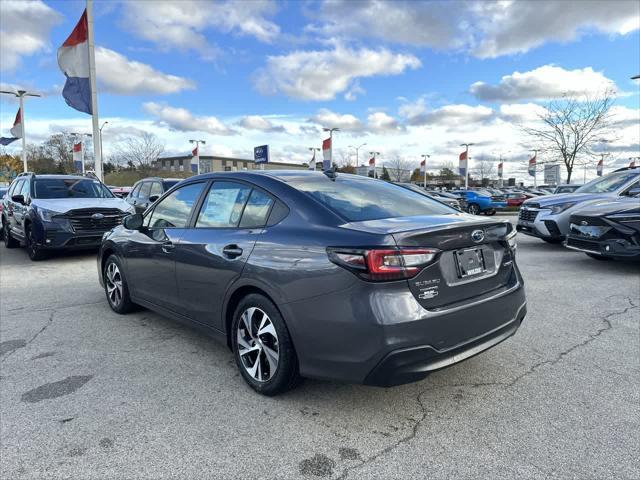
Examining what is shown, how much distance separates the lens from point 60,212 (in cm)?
865

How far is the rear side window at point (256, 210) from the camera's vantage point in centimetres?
330

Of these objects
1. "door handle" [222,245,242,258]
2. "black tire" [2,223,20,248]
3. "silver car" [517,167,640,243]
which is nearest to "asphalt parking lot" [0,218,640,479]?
"door handle" [222,245,242,258]

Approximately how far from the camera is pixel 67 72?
52.6 ft

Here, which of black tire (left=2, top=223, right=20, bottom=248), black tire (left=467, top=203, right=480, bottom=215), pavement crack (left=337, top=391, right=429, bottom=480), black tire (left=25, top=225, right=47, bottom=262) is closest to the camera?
pavement crack (left=337, top=391, right=429, bottom=480)

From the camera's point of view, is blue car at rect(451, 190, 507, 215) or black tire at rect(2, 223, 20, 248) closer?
black tire at rect(2, 223, 20, 248)

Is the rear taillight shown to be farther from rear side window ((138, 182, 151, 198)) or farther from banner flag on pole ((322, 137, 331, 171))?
banner flag on pole ((322, 137, 331, 171))

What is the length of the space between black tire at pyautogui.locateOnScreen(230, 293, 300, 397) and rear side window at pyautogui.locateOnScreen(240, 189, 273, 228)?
53 cm

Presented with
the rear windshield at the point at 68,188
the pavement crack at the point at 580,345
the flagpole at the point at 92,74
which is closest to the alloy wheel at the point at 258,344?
the pavement crack at the point at 580,345

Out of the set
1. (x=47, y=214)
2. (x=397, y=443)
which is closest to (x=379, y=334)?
(x=397, y=443)

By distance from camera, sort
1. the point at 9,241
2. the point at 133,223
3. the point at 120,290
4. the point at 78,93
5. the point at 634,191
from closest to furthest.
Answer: the point at 133,223 → the point at 120,290 → the point at 634,191 → the point at 9,241 → the point at 78,93

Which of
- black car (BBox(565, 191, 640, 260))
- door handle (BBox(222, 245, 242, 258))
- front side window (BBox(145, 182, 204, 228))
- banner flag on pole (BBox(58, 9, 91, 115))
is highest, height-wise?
banner flag on pole (BBox(58, 9, 91, 115))

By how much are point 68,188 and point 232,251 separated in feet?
27.2

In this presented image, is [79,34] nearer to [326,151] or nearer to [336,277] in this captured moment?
[336,277]

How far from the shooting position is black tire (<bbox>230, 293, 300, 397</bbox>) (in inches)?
117
